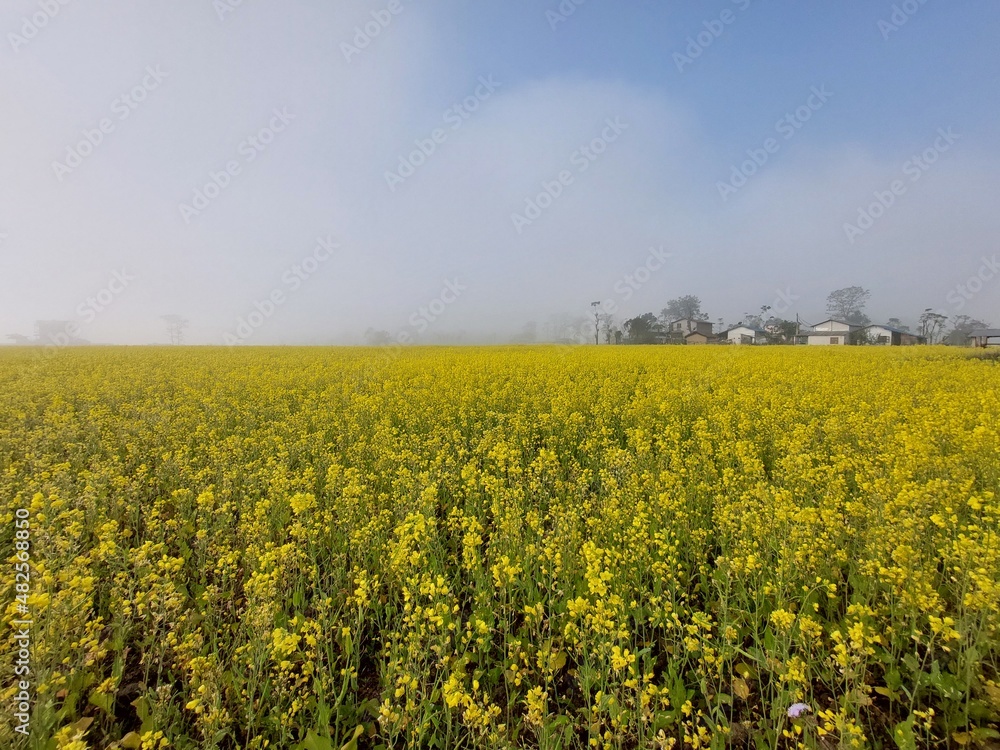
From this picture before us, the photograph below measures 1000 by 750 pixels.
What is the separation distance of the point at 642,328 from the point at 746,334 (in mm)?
18610

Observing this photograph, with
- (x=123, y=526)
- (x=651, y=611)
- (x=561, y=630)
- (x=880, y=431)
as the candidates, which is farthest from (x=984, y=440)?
(x=123, y=526)

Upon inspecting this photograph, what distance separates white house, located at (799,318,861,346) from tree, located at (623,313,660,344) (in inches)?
903

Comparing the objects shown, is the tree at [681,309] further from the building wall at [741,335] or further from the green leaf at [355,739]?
the green leaf at [355,739]

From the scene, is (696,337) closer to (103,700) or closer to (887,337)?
(887,337)

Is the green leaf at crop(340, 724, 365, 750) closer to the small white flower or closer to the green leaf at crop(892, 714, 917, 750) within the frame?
the small white flower

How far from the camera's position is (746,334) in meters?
73.6

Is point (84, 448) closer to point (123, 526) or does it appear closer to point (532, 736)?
point (123, 526)

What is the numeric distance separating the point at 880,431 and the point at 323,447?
7.58 metres

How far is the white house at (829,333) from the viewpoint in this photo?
63.2 metres

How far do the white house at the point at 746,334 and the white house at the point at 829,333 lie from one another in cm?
568

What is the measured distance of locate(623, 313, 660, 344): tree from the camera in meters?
71.4

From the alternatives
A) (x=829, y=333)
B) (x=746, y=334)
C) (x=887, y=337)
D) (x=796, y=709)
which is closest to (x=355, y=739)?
(x=796, y=709)

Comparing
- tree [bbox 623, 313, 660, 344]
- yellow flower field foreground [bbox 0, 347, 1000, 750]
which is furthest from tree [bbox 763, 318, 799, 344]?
yellow flower field foreground [bbox 0, 347, 1000, 750]

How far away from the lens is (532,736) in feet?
7.14
